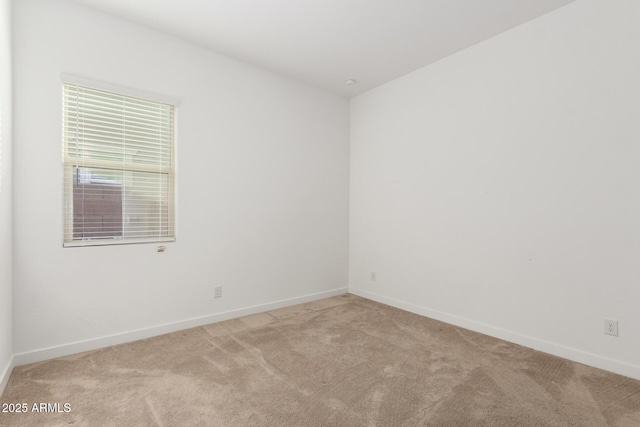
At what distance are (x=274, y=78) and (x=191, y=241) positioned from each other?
7.04 feet

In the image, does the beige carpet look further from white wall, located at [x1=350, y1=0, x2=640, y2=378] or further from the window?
the window

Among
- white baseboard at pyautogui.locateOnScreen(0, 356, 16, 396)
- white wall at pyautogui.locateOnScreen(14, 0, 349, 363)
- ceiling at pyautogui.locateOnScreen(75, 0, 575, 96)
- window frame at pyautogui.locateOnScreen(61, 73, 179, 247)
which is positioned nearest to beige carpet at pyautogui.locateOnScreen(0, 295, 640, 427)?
white baseboard at pyautogui.locateOnScreen(0, 356, 16, 396)

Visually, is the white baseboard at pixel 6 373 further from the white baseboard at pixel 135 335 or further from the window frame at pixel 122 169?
the window frame at pixel 122 169

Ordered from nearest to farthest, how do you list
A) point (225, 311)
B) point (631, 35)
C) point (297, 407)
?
point (297, 407) < point (631, 35) < point (225, 311)

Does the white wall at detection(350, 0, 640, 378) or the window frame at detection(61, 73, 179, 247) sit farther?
the window frame at detection(61, 73, 179, 247)

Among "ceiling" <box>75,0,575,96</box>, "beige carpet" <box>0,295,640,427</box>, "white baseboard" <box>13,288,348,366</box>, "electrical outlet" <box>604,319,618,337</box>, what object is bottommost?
"beige carpet" <box>0,295,640,427</box>

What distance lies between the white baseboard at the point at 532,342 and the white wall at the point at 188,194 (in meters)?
1.29

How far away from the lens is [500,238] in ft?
9.98

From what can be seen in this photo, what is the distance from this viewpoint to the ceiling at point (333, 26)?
262 centimetres

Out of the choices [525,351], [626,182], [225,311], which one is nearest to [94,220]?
[225,311]

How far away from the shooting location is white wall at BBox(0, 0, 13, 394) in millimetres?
2076

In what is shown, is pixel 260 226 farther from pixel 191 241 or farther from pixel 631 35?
pixel 631 35

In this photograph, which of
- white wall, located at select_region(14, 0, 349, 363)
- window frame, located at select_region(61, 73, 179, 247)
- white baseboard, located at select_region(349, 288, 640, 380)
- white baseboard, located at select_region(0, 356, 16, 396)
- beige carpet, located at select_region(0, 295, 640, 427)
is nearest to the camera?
beige carpet, located at select_region(0, 295, 640, 427)

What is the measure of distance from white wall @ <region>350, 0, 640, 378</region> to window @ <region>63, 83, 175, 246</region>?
2.62m
